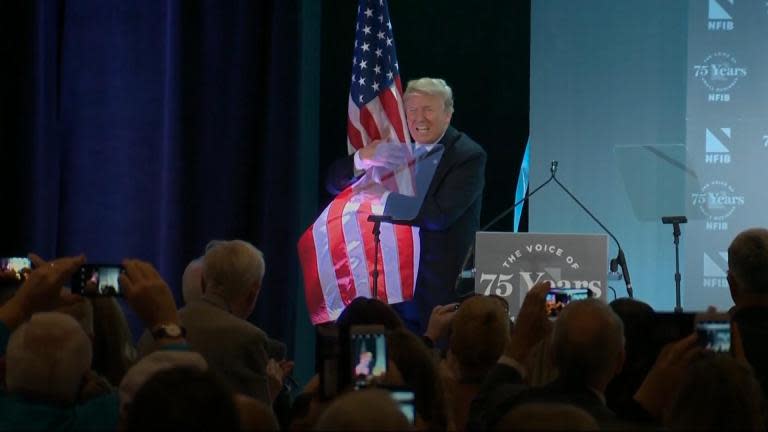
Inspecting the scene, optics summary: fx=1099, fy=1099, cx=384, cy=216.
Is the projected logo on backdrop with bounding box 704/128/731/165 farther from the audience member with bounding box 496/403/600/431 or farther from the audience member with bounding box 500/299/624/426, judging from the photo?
the audience member with bounding box 496/403/600/431

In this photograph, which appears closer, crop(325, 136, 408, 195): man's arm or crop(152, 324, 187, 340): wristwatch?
crop(152, 324, 187, 340): wristwatch

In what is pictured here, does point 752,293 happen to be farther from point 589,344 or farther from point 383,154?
point 383,154

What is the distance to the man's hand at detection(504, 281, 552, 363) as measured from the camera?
113 inches

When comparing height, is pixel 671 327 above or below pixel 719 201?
below

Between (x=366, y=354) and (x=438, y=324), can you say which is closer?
(x=366, y=354)

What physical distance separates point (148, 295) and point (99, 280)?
423mm

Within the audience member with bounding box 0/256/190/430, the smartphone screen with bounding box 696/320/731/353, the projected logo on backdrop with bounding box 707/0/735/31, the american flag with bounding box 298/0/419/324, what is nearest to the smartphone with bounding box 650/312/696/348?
the smartphone screen with bounding box 696/320/731/353

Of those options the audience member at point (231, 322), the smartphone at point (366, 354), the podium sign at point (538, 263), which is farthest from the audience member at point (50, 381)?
the podium sign at point (538, 263)

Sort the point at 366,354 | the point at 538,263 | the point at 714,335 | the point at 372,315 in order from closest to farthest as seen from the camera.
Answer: the point at 366,354
the point at 714,335
the point at 372,315
the point at 538,263

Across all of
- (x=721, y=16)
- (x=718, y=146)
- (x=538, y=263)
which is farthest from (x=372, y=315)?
(x=721, y=16)

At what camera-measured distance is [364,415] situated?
65.0 inches

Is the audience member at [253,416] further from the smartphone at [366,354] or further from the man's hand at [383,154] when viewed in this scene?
the man's hand at [383,154]

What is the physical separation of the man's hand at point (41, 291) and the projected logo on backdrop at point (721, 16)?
193 inches

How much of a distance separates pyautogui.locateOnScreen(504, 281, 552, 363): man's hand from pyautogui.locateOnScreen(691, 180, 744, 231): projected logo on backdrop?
3.97 m
